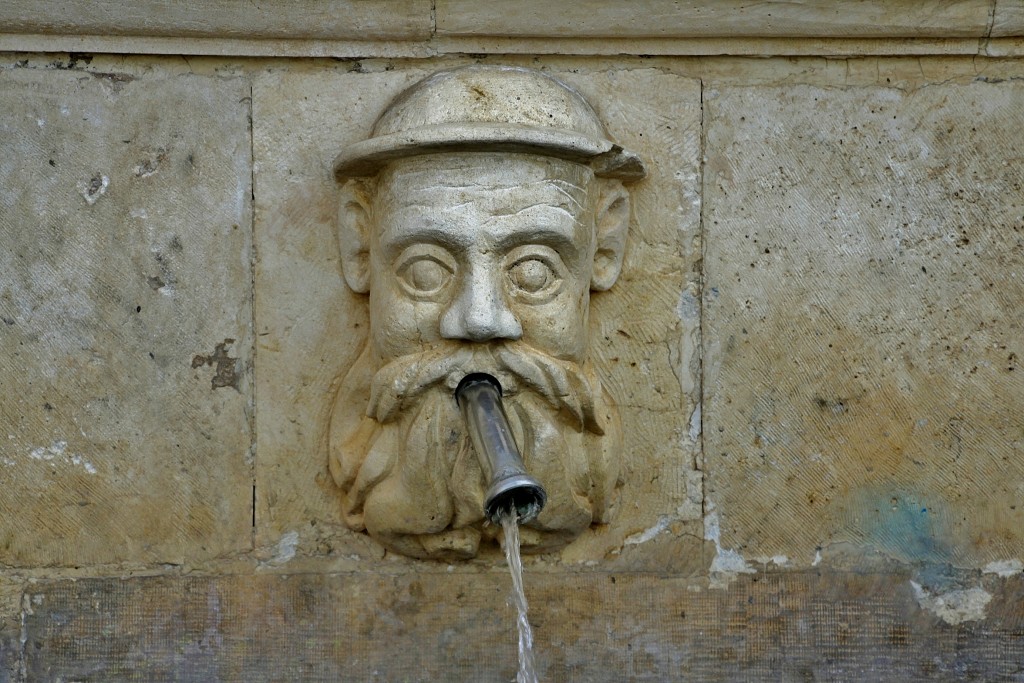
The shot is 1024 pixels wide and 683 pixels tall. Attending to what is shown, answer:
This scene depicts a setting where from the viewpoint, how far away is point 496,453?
8.16 feet

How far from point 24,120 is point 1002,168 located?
6.75 ft

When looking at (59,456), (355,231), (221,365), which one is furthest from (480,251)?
(59,456)

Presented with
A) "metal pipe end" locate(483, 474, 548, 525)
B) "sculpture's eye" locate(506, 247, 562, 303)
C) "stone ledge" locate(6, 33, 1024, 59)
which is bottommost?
"metal pipe end" locate(483, 474, 548, 525)

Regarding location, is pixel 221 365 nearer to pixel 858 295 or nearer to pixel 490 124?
pixel 490 124

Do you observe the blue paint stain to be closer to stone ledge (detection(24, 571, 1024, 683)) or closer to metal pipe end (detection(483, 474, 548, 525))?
stone ledge (detection(24, 571, 1024, 683))

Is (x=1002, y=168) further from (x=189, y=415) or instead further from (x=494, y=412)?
(x=189, y=415)

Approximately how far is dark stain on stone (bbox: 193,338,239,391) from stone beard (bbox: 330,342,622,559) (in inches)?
8.8

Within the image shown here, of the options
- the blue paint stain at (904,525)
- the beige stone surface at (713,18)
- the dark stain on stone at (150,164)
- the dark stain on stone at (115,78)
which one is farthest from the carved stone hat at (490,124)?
the blue paint stain at (904,525)

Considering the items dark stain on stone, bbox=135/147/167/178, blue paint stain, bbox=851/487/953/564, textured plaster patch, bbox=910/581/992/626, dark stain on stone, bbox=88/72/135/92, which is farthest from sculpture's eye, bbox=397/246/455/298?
textured plaster patch, bbox=910/581/992/626

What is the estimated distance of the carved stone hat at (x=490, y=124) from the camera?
2580mm

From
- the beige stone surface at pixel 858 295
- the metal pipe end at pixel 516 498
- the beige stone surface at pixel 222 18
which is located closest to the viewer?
the metal pipe end at pixel 516 498

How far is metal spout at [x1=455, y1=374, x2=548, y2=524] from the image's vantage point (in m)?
2.41

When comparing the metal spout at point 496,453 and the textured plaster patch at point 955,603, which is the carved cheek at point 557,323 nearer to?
the metal spout at point 496,453

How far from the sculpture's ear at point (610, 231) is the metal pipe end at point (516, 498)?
1.61 ft
